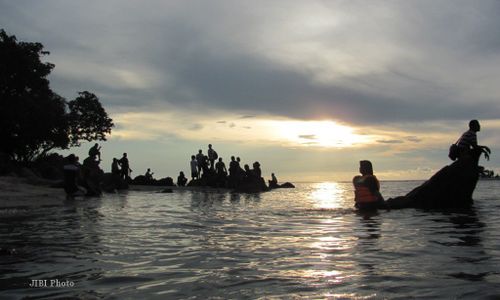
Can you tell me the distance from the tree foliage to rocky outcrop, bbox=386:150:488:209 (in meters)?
27.8

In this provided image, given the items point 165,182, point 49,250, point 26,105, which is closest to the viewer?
point 49,250

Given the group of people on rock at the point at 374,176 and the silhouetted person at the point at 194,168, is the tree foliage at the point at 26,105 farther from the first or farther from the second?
the group of people on rock at the point at 374,176

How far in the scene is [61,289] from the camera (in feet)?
14.0

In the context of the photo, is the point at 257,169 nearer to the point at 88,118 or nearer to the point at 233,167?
the point at 233,167

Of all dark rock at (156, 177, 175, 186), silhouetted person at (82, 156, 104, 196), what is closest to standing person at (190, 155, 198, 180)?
dark rock at (156, 177, 175, 186)

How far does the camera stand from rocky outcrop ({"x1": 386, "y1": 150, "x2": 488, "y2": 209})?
14.3m

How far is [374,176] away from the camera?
1301 cm

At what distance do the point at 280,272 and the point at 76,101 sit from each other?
42.4 metres

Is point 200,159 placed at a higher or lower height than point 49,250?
higher

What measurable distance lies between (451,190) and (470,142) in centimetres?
162

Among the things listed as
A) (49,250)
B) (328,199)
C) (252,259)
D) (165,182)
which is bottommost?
(328,199)

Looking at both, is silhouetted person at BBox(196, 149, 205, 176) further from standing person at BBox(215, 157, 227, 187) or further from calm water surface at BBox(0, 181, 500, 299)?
calm water surface at BBox(0, 181, 500, 299)

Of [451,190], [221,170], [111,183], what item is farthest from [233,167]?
[451,190]

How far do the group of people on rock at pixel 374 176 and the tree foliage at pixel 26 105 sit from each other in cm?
2730
